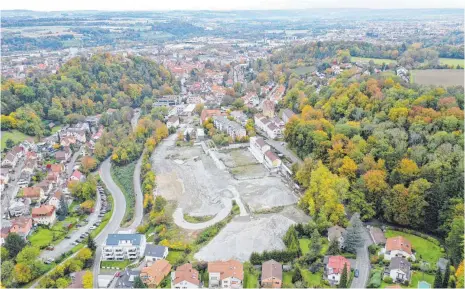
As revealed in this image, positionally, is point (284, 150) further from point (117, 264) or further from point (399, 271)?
point (117, 264)

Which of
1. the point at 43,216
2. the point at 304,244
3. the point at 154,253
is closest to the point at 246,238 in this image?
the point at 304,244

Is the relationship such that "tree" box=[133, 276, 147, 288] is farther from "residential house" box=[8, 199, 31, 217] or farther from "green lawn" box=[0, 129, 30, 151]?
"green lawn" box=[0, 129, 30, 151]

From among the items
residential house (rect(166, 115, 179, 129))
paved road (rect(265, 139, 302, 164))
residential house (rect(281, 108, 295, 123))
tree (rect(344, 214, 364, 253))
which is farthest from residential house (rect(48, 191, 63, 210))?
residential house (rect(281, 108, 295, 123))

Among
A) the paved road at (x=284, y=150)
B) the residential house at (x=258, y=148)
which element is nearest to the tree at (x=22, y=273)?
the residential house at (x=258, y=148)

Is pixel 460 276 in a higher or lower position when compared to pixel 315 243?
higher

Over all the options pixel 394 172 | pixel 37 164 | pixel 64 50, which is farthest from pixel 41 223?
pixel 64 50
